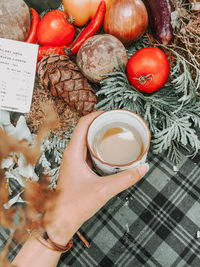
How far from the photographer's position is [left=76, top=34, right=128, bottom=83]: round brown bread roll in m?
0.81

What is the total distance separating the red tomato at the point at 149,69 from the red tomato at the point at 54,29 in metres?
0.28

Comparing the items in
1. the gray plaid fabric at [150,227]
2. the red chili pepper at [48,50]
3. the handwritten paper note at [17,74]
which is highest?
the red chili pepper at [48,50]

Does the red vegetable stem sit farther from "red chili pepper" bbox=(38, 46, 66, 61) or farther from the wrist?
the wrist

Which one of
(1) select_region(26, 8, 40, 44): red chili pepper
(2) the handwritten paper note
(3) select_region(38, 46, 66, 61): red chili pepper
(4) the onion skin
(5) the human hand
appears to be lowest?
(5) the human hand

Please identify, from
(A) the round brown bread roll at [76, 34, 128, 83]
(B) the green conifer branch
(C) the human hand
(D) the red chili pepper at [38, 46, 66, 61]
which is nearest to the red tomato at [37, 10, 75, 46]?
(D) the red chili pepper at [38, 46, 66, 61]

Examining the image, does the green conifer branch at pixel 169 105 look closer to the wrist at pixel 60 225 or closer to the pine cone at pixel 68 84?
the pine cone at pixel 68 84

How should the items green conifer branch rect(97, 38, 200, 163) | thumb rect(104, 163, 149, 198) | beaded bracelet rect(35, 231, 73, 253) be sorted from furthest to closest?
green conifer branch rect(97, 38, 200, 163) → beaded bracelet rect(35, 231, 73, 253) → thumb rect(104, 163, 149, 198)

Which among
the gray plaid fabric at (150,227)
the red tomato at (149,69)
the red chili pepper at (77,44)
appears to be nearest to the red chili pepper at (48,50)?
the red chili pepper at (77,44)

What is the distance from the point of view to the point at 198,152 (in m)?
0.86

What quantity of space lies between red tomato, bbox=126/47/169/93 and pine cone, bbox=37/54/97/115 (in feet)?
0.50

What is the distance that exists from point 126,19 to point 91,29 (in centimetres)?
14

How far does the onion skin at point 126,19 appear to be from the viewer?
2.68ft

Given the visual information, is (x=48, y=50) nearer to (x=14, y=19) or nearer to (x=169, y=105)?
(x=14, y=19)

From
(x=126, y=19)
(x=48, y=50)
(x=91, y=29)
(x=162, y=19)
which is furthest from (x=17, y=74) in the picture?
(x=162, y=19)
